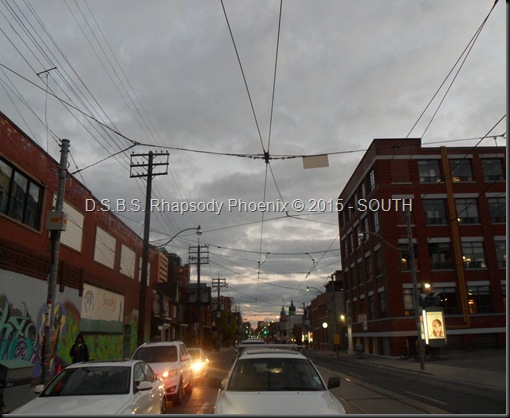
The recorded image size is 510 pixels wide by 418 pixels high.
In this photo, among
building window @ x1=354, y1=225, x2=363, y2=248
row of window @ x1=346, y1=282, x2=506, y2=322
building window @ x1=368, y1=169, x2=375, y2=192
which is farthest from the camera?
building window @ x1=354, y1=225, x2=363, y2=248

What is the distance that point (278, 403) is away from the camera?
6.04 m

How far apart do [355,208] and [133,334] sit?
28.7 m

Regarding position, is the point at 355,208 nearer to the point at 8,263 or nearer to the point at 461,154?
the point at 461,154

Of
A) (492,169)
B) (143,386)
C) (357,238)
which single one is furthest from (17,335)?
(357,238)

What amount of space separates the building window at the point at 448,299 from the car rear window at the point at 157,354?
30.4m

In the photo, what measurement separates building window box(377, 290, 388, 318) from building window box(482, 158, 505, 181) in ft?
44.6

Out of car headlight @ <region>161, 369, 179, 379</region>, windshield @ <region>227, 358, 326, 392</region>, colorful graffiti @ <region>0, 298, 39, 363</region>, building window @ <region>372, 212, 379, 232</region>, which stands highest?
building window @ <region>372, 212, 379, 232</region>

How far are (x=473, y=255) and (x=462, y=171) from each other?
24.5 feet

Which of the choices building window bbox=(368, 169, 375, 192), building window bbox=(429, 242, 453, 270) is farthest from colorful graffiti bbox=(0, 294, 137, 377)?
building window bbox=(429, 242, 453, 270)

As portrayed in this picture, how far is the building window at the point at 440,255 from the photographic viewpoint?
1559 inches

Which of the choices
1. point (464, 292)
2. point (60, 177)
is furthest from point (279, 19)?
point (464, 292)

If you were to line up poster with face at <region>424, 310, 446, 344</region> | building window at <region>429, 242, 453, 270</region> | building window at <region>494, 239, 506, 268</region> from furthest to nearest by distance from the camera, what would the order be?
1. building window at <region>429, 242, 453, 270</region>
2. building window at <region>494, 239, 506, 268</region>
3. poster with face at <region>424, 310, 446, 344</region>

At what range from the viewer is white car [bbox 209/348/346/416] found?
5.89 meters

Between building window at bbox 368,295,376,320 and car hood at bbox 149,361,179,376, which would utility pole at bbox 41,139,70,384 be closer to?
→ car hood at bbox 149,361,179,376
